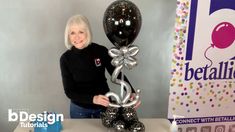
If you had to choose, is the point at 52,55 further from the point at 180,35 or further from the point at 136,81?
the point at 180,35

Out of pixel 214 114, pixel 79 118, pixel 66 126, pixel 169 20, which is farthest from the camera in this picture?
pixel 169 20

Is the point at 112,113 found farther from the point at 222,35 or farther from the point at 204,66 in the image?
the point at 222,35

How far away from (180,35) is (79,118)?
633 millimetres

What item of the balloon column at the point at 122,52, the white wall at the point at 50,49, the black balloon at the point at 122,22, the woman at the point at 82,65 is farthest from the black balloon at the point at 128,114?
the white wall at the point at 50,49

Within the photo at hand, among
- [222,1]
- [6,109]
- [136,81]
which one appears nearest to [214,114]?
[136,81]

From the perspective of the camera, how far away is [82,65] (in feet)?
4.58

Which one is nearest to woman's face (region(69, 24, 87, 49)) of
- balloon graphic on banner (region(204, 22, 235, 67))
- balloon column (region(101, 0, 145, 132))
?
balloon column (region(101, 0, 145, 132))

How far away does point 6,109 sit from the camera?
5.99ft

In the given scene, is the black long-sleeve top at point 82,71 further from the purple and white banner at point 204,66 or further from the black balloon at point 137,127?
the purple and white banner at point 204,66

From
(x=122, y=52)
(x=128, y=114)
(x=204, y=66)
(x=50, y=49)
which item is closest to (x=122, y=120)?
(x=128, y=114)

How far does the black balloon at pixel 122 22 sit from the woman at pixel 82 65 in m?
0.15

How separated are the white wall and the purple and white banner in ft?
0.88

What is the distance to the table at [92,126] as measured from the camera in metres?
1.32

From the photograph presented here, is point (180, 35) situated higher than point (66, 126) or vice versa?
point (180, 35)
